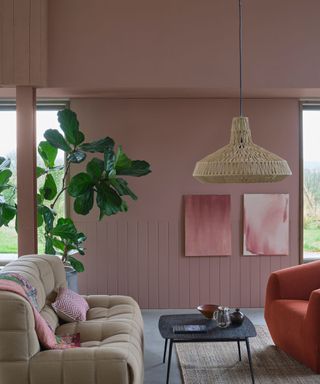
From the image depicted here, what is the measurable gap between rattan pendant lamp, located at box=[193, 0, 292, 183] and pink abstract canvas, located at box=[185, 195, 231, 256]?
215 centimetres

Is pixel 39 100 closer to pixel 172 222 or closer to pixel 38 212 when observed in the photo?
pixel 38 212

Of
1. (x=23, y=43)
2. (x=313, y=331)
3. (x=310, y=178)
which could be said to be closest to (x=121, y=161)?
(x=23, y=43)

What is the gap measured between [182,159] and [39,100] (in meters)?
1.61

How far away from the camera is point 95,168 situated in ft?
17.4

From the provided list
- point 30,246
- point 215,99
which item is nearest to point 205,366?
point 30,246

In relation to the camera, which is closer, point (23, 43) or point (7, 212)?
point (23, 43)

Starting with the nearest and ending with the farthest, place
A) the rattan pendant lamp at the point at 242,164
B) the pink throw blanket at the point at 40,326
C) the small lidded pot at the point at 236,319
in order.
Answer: the pink throw blanket at the point at 40,326
the rattan pendant lamp at the point at 242,164
the small lidded pot at the point at 236,319

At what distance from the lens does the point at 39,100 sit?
20.0 ft

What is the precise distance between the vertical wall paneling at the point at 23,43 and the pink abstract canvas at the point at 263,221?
8.07 feet

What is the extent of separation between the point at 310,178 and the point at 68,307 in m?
3.30

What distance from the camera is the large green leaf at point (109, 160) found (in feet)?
17.4

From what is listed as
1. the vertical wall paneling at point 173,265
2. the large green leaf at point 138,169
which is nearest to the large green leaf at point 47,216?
the large green leaf at point 138,169

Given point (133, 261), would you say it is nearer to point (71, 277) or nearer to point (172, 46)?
point (71, 277)

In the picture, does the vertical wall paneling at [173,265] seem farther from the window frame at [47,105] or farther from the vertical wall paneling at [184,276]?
the window frame at [47,105]
